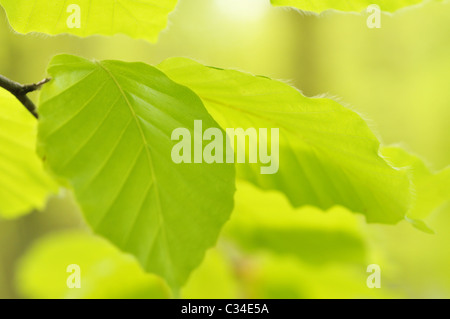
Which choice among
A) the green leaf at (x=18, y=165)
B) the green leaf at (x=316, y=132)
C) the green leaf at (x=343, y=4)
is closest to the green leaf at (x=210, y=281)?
the green leaf at (x=18, y=165)

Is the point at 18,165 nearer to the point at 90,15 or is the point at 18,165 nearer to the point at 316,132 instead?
the point at 90,15

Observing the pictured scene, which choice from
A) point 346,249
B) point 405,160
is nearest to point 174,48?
point 346,249

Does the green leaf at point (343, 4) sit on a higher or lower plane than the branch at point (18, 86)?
higher

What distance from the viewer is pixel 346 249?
81cm

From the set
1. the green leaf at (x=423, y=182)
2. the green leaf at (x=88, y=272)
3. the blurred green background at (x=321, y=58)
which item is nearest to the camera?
the green leaf at (x=423, y=182)

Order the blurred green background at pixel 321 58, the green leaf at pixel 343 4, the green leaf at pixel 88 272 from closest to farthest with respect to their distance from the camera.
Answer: the green leaf at pixel 343 4 → the green leaf at pixel 88 272 → the blurred green background at pixel 321 58

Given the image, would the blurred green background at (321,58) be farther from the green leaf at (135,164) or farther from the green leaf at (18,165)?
the green leaf at (135,164)

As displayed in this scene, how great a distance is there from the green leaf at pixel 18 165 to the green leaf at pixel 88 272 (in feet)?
0.46

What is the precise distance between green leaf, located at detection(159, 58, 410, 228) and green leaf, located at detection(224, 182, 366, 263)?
12.9 inches

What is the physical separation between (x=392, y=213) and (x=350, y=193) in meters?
0.05

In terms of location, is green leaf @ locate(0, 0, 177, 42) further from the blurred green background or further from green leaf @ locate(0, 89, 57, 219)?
the blurred green background

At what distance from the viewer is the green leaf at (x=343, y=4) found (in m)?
0.34

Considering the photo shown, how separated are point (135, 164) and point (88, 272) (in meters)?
0.63
